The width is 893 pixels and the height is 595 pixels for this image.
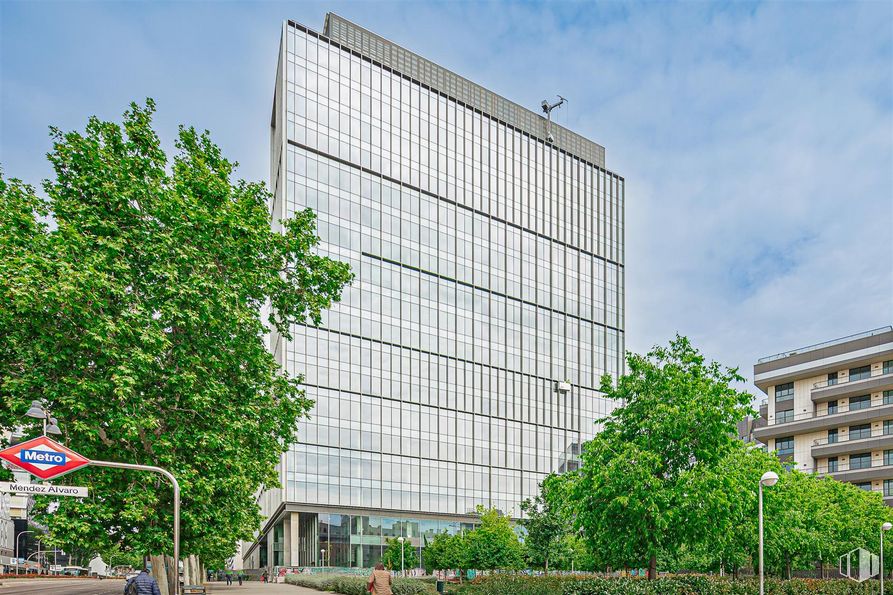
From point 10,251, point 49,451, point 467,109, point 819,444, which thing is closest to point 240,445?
point 49,451

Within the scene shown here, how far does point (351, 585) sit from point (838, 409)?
58.1m

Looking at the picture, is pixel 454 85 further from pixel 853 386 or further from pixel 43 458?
pixel 43 458

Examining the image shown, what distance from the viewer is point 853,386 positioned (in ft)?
254

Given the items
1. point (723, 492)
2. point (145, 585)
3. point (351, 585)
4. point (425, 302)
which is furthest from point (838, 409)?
A: point (145, 585)

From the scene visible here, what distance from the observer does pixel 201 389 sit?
2295 centimetres

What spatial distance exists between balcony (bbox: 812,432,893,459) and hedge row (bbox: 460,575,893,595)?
42.8 meters

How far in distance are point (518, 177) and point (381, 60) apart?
81.4 feet

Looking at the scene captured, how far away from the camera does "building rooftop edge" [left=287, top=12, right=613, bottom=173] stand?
92.6m

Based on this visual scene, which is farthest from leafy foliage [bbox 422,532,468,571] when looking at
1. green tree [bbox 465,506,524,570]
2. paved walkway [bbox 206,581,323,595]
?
paved walkway [bbox 206,581,323,595]

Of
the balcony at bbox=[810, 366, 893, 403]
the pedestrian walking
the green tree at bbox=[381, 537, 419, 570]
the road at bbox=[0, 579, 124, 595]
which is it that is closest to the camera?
the pedestrian walking

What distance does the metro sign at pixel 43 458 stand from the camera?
57.0 feet

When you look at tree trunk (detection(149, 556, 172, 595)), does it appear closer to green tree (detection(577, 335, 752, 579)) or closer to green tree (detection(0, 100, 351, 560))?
green tree (detection(0, 100, 351, 560))

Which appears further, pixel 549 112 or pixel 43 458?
pixel 549 112

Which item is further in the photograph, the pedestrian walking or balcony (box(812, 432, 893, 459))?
balcony (box(812, 432, 893, 459))
